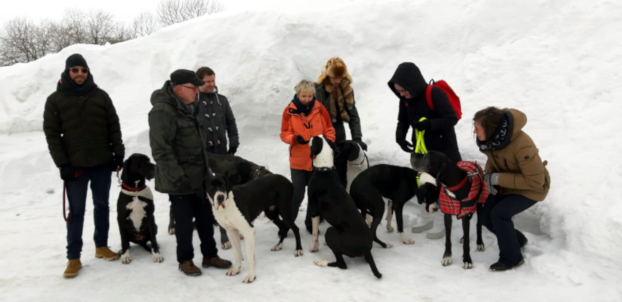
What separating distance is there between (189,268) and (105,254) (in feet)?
3.94

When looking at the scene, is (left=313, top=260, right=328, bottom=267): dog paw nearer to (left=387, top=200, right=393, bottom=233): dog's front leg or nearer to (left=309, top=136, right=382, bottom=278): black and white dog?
(left=309, top=136, right=382, bottom=278): black and white dog

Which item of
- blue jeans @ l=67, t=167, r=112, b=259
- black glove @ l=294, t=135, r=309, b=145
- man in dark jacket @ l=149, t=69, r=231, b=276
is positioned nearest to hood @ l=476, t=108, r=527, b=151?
black glove @ l=294, t=135, r=309, b=145

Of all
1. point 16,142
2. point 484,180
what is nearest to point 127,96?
point 16,142

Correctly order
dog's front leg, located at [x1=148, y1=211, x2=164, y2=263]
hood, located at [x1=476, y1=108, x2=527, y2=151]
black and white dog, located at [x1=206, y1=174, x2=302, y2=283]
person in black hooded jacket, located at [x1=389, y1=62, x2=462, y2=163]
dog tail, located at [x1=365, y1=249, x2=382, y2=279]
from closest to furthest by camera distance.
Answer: hood, located at [x1=476, y1=108, x2=527, y2=151]
black and white dog, located at [x1=206, y1=174, x2=302, y2=283]
dog tail, located at [x1=365, y1=249, x2=382, y2=279]
person in black hooded jacket, located at [x1=389, y1=62, x2=462, y2=163]
dog's front leg, located at [x1=148, y1=211, x2=164, y2=263]

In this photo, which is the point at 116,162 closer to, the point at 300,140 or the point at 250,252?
the point at 250,252

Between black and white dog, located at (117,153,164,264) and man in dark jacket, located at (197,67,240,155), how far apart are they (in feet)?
3.23

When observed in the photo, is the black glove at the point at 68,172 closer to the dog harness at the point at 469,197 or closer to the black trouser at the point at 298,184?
the black trouser at the point at 298,184

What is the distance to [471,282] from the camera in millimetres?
3805

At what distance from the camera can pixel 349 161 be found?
17.1ft

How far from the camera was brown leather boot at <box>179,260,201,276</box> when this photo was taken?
412 centimetres

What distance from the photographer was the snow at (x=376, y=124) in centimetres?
377

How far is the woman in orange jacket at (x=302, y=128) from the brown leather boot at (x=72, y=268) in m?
2.44

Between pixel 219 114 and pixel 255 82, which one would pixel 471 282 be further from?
pixel 255 82

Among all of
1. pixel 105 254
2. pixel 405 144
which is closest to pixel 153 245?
pixel 105 254
